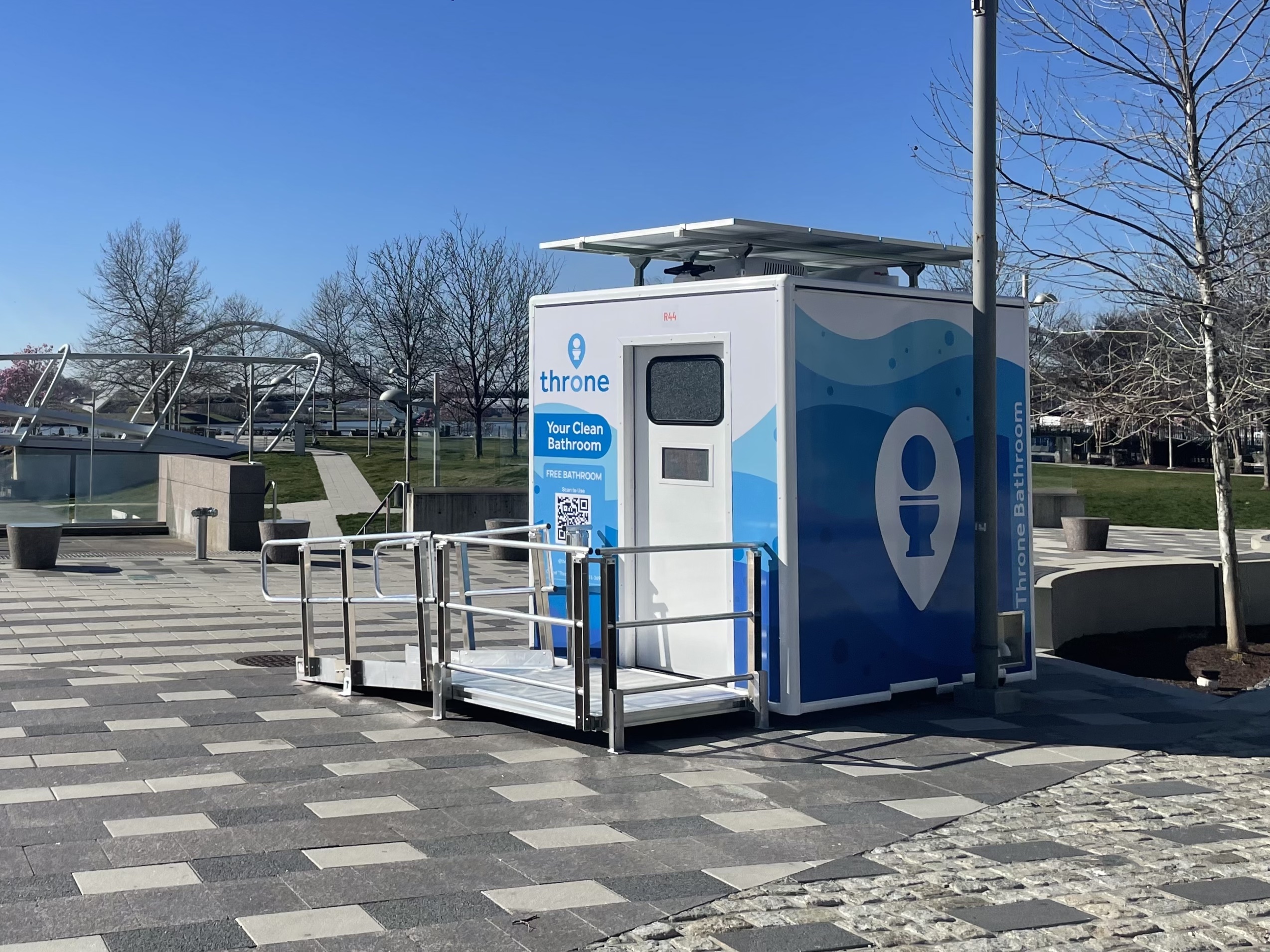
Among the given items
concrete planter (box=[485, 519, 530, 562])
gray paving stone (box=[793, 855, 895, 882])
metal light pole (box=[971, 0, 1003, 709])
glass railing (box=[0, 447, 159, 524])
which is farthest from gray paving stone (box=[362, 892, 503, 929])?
glass railing (box=[0, 447, 159, 524])

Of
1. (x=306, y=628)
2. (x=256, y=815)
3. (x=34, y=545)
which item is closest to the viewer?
(x=256, y=815)

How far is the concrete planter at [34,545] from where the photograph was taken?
60.7 ft

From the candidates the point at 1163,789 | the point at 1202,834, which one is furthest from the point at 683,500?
the point at 1202,834

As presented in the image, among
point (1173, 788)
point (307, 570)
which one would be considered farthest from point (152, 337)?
point (1173, 788)

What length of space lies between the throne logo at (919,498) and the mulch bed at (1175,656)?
2786 mm

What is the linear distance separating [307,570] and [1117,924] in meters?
6.65

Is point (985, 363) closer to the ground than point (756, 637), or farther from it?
farther from it

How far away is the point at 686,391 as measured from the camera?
8844 mm

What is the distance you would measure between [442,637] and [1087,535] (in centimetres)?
1624

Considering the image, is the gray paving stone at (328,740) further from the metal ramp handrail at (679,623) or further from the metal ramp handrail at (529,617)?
the metal ramp handrail at (679,623)

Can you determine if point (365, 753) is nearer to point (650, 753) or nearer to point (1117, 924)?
point (650, 753)

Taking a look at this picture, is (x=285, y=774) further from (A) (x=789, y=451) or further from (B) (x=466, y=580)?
(A) (x=789, y=451)

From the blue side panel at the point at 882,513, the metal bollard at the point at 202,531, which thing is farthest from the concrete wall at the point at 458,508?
the blue side panel at the point at 882,513

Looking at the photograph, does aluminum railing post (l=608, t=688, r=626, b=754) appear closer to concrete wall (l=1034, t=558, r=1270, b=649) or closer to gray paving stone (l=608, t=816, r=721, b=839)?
gray paving stone (l=608, t=816, r=721, b=839)
